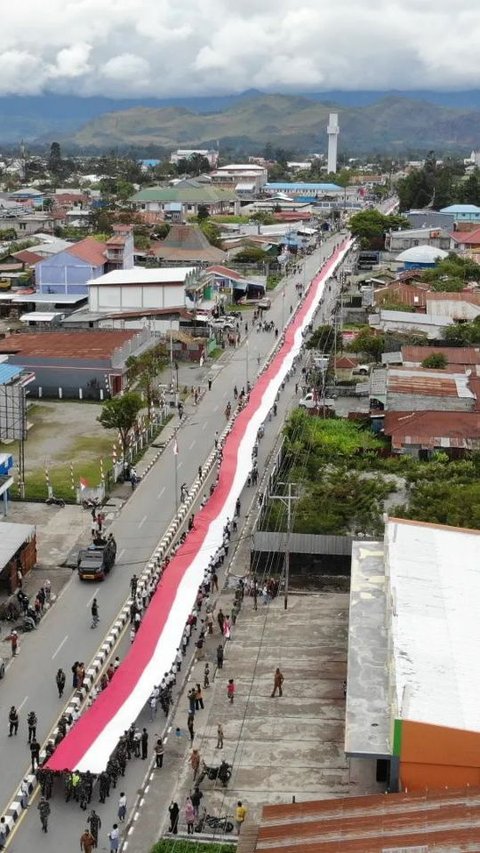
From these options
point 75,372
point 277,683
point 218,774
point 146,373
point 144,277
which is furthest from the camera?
point 144,277

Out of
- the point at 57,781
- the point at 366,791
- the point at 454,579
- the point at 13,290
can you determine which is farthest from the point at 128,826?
the point at 13,290

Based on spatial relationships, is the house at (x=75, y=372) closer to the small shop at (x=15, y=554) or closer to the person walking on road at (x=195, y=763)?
the small shop at (x=15, y=554)

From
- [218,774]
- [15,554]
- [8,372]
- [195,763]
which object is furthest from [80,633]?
[8,372]

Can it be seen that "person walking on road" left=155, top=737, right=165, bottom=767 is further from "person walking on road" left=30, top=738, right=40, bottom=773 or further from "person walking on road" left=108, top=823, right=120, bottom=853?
"person walking on road" left=108, top=823, right=120, bottom=853

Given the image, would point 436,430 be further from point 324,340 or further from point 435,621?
point 324,340

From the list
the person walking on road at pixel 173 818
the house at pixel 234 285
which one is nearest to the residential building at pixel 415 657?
the person walking on road at pixel 173 818

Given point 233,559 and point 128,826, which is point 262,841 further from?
point 233,559

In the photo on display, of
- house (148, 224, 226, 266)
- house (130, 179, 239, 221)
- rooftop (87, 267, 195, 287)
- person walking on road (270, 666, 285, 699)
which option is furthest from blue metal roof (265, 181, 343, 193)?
person walking on road (270, 666, 285, 699)
